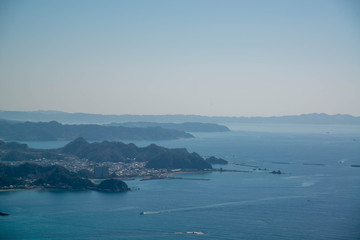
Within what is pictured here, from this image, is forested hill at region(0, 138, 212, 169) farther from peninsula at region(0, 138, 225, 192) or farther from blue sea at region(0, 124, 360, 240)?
blue sea at region(0, 124, 360, 240)

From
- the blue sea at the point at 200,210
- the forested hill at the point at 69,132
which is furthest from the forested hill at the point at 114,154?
the forested hill at the point at 69,132

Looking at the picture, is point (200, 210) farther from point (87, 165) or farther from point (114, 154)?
point (114, 154)

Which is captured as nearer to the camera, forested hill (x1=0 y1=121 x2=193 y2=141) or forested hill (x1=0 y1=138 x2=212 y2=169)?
forested hill (x1=0 y1=138 x2=212 y2=169)

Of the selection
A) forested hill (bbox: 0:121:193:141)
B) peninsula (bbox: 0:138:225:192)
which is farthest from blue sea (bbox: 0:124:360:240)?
forested hill (bbox: 0:121:193:141)

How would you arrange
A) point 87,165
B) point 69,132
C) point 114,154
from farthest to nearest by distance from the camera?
point 69,132 → point 114,154 → point 87,165

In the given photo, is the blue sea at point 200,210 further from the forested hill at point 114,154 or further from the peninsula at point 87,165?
the forested hill at point 114,154

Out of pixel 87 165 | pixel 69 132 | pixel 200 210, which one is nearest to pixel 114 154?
pixel 87 165

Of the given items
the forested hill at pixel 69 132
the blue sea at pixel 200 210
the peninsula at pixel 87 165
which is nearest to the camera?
the blue sea at pixel 200 210

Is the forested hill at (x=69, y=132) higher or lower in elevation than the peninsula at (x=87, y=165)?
higher

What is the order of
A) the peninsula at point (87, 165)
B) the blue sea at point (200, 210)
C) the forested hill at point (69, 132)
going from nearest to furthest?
the blue sea at point (200, 210) < the peninsula at point (87, 165) < the forested hill at point (69, 132)
